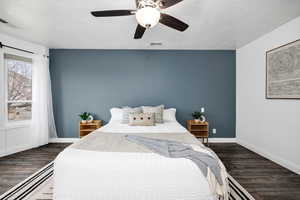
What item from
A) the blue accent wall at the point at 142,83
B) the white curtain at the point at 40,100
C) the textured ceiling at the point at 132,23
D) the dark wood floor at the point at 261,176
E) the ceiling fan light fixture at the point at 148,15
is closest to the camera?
the ceiling fan light fixture at the point at 148,15

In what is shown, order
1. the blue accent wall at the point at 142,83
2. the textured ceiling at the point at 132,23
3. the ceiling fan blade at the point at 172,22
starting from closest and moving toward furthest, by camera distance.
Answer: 1. the ceiling fan blade at the point at 172,22
2. the textured ceiling at the point at 132,23
3. the blue accent wall at the point at 142,83

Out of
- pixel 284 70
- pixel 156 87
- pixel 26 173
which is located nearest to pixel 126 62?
pixel 156 87

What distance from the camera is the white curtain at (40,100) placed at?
3.89 meters

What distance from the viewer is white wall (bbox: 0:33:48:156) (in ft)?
11.0

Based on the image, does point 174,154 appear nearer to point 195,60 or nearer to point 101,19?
point 101,19

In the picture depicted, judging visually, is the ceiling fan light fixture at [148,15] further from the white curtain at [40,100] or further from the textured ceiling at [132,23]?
the white curtain at [40,100]

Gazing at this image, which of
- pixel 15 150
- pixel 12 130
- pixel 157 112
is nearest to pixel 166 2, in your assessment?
pixel 157 112

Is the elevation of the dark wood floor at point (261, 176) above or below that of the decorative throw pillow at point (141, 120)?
below

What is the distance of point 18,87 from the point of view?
12.3 ft

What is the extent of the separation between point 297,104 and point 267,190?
148cm

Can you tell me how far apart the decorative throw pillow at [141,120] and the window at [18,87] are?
104 inches

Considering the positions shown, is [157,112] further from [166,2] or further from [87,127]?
[166,2]

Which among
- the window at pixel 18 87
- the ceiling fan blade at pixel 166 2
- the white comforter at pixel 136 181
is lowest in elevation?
the white comforter at pixel 136 181

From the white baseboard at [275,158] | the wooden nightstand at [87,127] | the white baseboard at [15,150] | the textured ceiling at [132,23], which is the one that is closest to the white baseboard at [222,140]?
the white baseboard at [275,158]
